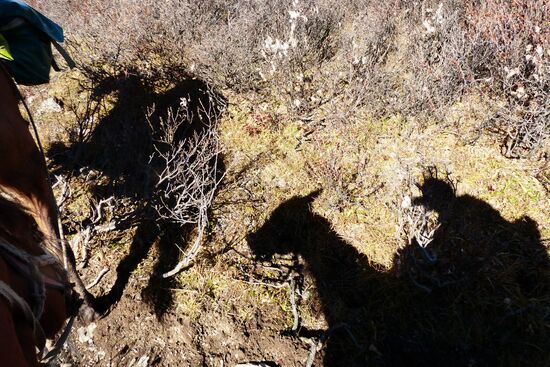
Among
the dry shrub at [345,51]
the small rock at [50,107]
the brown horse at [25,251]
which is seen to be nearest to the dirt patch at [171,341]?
the brown horse at [25,251]

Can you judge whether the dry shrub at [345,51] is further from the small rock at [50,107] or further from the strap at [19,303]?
the strap at [19,303]

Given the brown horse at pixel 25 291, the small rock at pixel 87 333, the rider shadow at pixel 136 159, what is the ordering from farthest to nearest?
the rider shadow at pixel 136 159 < the small rock at pixel 87 333 < the brown horse at pixel 25 291

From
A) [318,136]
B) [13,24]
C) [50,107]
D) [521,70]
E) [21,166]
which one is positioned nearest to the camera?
[21,166]

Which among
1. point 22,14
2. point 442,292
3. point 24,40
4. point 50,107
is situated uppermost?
point 22,14

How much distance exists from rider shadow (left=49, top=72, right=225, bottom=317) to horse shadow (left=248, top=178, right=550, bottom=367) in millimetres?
953

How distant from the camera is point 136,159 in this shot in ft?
14.4

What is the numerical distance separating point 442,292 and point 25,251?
9.73 ft

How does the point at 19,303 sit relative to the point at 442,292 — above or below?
above

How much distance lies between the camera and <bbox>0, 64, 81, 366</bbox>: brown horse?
1.06 metres

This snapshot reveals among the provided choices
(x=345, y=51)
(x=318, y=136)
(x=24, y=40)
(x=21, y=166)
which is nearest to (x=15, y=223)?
(x=21, y=166)

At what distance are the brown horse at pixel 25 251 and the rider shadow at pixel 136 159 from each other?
4.54ft

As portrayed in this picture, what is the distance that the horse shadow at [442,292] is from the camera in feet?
9.25

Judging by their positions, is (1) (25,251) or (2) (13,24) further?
(2) (13,24)

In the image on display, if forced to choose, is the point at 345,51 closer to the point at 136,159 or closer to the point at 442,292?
the point at 136,159
